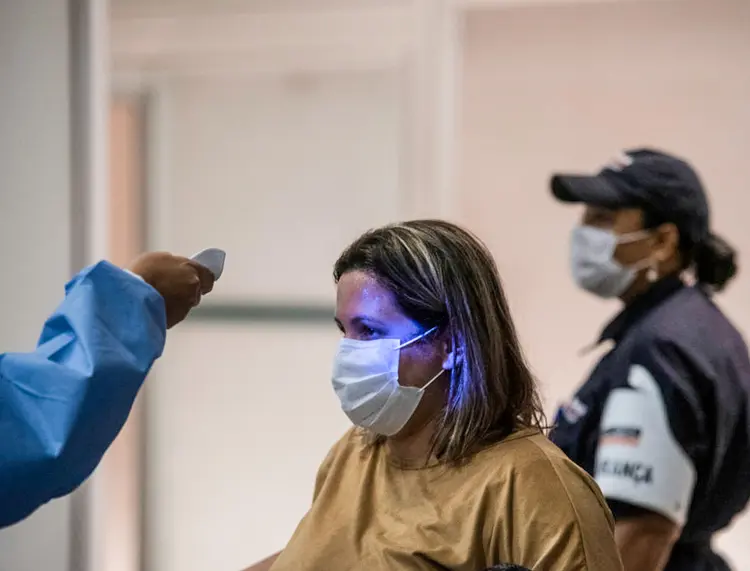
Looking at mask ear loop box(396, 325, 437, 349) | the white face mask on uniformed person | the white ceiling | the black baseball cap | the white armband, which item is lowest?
the white armband

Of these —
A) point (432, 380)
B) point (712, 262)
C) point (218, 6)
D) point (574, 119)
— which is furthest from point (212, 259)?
point (574, 119)

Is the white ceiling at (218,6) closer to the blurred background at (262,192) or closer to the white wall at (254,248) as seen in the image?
the blurred background at (262,192)

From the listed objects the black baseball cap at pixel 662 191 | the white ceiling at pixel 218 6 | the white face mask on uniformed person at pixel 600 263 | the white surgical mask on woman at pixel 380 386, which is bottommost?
the white surgical mask on woman at pixel 380 386

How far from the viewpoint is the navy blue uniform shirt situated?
141 cm

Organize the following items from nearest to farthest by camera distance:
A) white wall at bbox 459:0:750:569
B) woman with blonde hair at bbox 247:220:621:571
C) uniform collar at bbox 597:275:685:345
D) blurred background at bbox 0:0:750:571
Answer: woman with blonde hair at bbox 247:220:621:571 → uniform collar at bbox 597:275:685:345 → blurred background at bbox 0:0:750:571 → white wall at bbox 459:0:750:569

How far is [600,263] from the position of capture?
1.71 meters

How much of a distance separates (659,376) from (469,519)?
2.01 feet

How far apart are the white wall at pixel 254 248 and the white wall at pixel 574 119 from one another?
474 millimetres

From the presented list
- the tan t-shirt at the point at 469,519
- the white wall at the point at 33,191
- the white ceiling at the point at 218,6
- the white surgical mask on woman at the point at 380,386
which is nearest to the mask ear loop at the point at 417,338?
the white surgical mask on woman at the point at 380,386

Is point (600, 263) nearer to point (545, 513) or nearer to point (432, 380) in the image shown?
point (432, 380)

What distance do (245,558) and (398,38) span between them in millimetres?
1516

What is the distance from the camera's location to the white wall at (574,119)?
2521mm

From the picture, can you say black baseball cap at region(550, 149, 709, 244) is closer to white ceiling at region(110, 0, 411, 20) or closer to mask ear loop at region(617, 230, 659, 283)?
mask ear loop at region(617, 230, 659, 283)

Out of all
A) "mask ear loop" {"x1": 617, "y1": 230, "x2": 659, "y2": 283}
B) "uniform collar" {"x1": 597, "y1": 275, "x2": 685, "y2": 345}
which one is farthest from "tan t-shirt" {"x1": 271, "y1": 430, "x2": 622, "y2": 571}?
"mask ear loop" {"x1": 617, "y1": 230, "x2": 659, "y2": 283}
